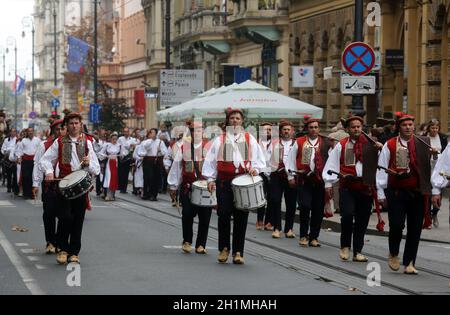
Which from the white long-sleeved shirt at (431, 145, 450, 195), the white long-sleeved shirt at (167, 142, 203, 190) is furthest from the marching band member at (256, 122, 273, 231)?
the white long-sleeved shirt at (431, 145, 450, 195)

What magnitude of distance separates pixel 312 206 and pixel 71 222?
14.9 feet

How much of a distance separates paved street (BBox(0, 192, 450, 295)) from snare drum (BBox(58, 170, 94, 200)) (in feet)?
2.83

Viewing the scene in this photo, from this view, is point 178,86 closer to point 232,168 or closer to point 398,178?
point 232,168

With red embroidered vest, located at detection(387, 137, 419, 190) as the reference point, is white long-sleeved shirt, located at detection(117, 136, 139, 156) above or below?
below

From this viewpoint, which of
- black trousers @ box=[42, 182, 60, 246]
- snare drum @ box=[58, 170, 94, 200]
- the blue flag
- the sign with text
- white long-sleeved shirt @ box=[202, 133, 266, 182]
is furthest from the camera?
the blue flag

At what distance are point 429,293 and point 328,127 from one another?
2820 centimetres

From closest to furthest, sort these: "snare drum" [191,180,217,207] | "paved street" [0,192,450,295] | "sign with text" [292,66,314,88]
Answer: "paved street" [0,192,450,295], "snare drum" [191,180,217,207], "sign with text" [292,66,314,88]

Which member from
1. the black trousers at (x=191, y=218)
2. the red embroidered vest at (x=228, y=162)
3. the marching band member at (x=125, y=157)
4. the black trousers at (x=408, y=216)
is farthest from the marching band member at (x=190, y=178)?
the marching band member at (x=125, y=157)

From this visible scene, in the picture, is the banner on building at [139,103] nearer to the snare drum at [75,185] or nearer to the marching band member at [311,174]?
the marching band member at [311,174]

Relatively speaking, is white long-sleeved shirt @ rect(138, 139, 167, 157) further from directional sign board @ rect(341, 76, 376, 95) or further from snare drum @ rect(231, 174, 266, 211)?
snare drum @ rect(231, 174, 266, 211)

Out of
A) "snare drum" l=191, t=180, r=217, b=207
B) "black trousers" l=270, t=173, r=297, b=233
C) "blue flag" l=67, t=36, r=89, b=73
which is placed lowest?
"black trousers" l=270, t=173, r=297, b=233

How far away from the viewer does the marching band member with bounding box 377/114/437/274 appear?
14812 mm

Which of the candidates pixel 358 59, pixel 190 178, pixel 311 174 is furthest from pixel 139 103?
pixel 190 178

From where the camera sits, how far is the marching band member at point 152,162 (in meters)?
32.6
